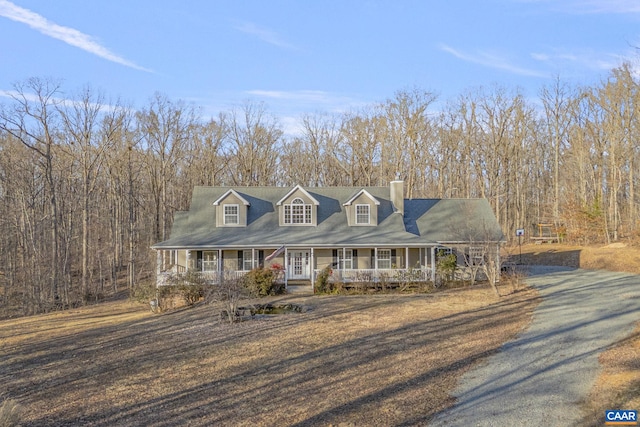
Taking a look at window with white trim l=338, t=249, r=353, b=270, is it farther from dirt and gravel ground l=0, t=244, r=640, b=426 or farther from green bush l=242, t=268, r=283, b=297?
dirt and gravel ground l=0, t=244, r=640, b=426

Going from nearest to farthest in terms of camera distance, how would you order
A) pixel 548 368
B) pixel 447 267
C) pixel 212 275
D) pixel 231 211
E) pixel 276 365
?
1. pixel 548 368
2. pixel 276 365
3. pixel 212 275
4. pixel 447 267
5. pixel 231 211

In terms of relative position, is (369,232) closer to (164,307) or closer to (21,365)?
(164,307)

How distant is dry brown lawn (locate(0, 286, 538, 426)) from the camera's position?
326 inches

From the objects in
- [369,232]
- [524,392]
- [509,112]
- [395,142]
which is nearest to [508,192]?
[509,112]

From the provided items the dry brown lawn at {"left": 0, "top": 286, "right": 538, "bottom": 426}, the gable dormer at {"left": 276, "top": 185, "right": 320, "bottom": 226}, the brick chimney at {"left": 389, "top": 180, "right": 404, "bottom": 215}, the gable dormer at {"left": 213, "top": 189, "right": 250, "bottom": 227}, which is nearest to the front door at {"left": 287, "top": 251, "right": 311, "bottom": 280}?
the gable dormer at {"left": 276, "top": 185, "right": 320, "bottom": 226}

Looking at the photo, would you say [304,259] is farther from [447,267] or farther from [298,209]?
[447,267]

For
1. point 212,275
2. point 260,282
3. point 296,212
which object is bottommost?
point 260,282

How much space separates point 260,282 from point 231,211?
220 inches

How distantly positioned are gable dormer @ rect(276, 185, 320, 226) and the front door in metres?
1.89

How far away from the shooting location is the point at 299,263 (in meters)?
25.0

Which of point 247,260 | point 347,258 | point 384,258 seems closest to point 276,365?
point 347,258

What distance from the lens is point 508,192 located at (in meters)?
45.5

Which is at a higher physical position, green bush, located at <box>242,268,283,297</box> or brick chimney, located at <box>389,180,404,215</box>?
brick chimney, located at <box>389,180,404,215</box>

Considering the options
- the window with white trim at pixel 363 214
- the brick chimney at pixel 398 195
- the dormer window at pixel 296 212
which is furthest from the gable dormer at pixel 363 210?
the dormer window at pixel 296 212
